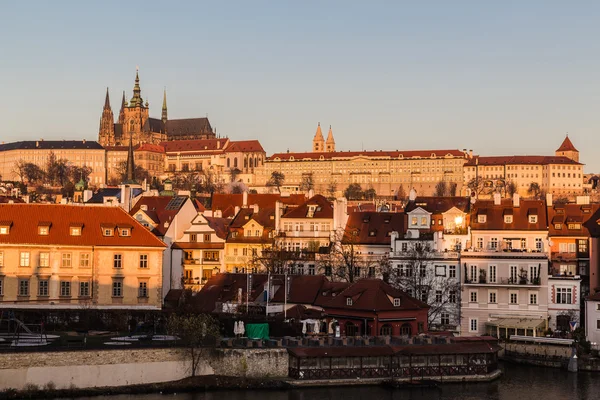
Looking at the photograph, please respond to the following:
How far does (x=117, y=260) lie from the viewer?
59906 millimetres

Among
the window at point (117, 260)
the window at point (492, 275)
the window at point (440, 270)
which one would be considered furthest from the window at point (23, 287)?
the window at point (492, 275)

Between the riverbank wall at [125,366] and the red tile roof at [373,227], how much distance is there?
888 inches

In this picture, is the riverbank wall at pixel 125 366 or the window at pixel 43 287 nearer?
the riverbank wall at pixel 125 366

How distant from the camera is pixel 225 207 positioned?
86.4 meters

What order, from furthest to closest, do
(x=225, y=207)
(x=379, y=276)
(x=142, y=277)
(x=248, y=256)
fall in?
1. (x=225, y=207)
2. (x=248, y=256)
3. (x=379, y=276)
4. (x=142, y=277)

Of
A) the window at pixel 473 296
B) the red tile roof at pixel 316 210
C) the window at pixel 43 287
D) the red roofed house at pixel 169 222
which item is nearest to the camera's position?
the window at pixel 43 287

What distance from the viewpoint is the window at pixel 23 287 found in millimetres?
57656

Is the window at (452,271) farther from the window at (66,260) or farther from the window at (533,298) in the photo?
the window at (66,260)

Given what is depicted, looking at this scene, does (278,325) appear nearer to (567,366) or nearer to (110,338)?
(110,338)

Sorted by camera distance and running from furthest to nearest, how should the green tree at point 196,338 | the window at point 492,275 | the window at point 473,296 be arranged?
the window at point 473,296
the window at point 492,275
the green tree at point 196,338

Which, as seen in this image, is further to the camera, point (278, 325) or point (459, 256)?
point (459, 256)

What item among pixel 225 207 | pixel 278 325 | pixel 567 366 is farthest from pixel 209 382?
pixel 225 207

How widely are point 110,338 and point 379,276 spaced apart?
2166cm

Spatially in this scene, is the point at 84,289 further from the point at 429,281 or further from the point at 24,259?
the point at 429,281
